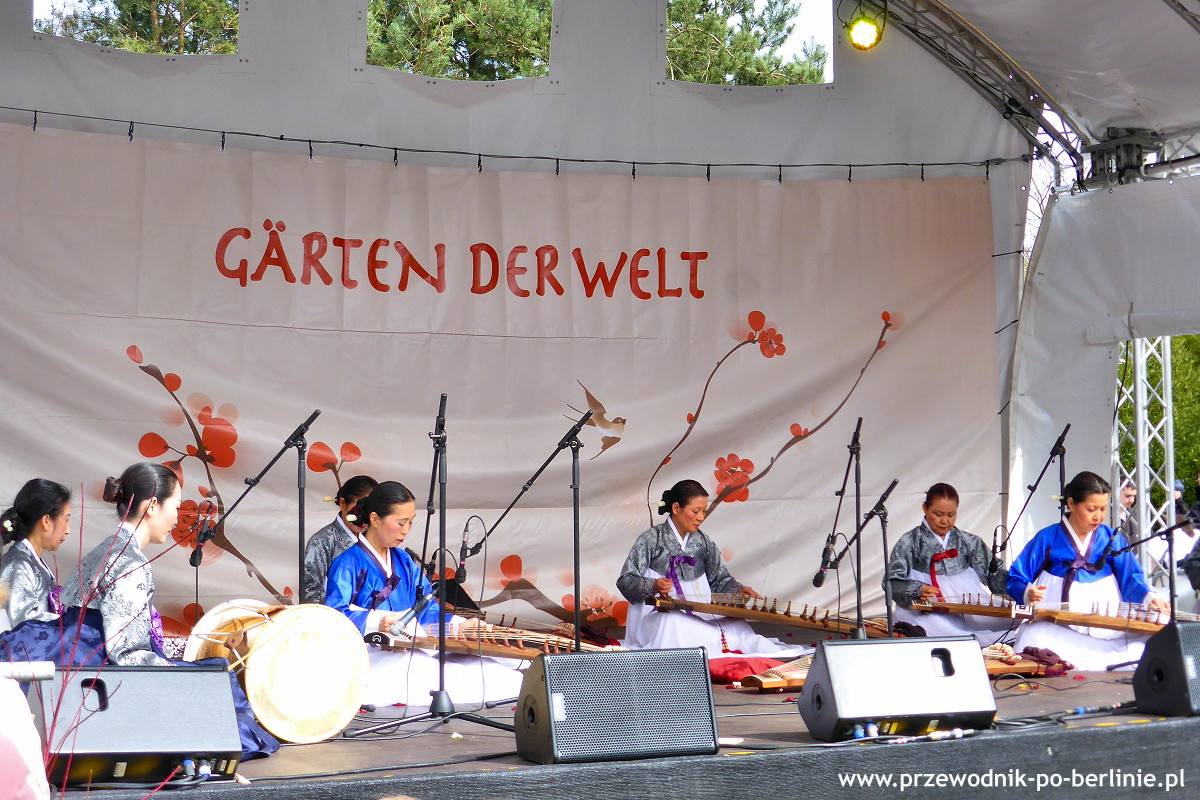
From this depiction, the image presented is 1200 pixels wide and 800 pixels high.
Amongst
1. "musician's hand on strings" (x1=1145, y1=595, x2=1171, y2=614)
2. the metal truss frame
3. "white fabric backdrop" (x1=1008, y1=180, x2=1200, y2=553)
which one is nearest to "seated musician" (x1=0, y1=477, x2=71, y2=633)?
"musician's hand on strings" (x1=1145, y1=595, x2=1171, y2=614)

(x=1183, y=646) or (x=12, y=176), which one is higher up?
(x=12, y=176)

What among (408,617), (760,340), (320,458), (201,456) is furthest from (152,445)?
(760,340)

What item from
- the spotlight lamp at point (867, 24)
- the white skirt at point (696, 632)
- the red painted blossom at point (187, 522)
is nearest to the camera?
the white skirt at point (696, 632)

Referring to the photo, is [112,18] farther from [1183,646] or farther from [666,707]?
[1183,646]

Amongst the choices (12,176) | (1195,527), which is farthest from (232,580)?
(1195,527)

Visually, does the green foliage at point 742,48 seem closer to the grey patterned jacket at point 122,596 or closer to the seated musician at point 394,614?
the seated musician at point 394,614

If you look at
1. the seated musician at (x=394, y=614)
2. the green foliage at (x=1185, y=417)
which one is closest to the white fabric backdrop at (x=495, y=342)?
the seated musician at (x=394, y=614)

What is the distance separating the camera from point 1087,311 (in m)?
5.81

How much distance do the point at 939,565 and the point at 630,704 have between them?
2891 millimetres

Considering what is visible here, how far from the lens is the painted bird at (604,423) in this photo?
5492 millimetres

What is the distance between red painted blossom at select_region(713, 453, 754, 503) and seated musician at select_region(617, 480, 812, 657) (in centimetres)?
75

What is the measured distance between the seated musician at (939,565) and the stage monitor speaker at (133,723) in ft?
10.5

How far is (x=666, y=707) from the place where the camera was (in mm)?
2480

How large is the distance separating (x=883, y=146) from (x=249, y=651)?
443cm
